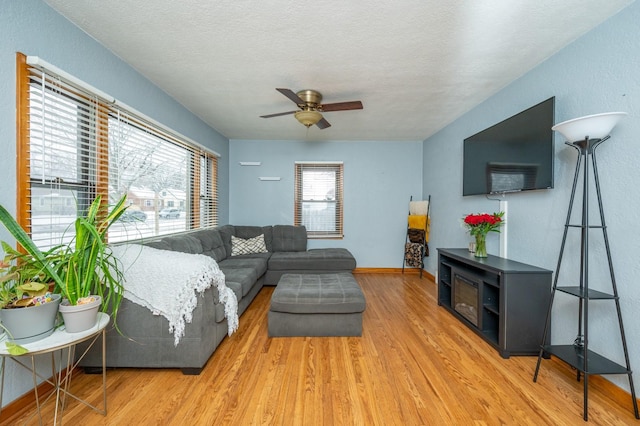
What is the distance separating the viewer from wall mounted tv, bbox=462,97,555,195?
2125 millimetres

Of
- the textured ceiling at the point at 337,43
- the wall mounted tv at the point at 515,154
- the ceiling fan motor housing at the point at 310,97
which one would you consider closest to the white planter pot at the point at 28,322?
the textured ceiling at the point at 337,43

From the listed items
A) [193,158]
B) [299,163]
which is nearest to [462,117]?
[299,163]

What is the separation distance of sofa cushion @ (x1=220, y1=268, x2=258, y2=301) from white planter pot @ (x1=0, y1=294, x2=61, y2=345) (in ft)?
4.63

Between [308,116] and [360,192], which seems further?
[360,192]

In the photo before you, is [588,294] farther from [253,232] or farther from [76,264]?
[253,232]

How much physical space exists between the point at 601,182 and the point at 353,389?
2200 mm

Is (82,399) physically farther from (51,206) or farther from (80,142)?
(80,142)

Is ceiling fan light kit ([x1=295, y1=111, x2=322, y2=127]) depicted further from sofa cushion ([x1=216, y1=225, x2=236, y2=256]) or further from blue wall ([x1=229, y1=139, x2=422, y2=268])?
sofa cushion ([x1=216, y1=225, x2=236, y2=256])

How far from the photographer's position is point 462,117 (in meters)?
3.55

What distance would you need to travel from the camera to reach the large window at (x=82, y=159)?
159 centimetres

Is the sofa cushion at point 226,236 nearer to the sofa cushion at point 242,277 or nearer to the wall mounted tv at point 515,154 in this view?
the sofa cushion at point 242,277

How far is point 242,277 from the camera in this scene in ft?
9.33

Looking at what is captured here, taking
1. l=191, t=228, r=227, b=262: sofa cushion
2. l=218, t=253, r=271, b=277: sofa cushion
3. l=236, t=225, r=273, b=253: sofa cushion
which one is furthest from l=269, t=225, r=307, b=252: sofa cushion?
l=191, t=228, r=227, b=262: sofa cushion

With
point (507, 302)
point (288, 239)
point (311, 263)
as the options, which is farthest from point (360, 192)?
point (507, 302)
